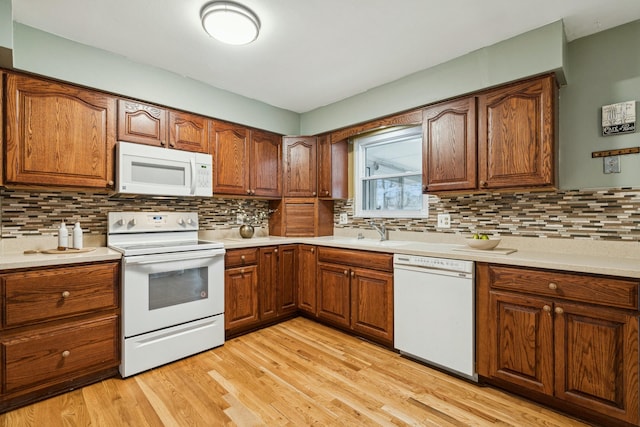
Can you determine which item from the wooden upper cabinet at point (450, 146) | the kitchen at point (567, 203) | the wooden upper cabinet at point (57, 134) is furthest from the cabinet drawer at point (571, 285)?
the wooden upper cabinet at point (57, 134)

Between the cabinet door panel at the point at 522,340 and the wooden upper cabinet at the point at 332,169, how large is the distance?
195cm

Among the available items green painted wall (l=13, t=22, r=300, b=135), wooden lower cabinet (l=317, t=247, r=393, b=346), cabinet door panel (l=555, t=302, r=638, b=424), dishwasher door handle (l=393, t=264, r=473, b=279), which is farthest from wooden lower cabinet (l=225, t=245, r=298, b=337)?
cabinet door panel (l=555, t=302, r=638, b=424)

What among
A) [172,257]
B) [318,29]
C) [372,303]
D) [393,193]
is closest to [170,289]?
[172,257]

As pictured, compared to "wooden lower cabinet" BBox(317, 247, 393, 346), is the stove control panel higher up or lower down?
higher up

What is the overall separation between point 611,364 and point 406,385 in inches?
42.7

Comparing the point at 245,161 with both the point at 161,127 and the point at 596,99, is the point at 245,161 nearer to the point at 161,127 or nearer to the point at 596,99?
the point at 161,127

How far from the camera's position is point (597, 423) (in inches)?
66.3

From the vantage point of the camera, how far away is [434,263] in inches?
88.1

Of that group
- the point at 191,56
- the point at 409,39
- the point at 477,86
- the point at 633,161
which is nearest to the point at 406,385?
the point at 633,161

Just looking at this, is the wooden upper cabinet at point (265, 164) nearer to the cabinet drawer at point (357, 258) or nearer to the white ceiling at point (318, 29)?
the white ceiling at point (318, 29)

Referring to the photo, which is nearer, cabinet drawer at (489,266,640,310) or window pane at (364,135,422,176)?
cabinet drawer at (489,266,640,310)

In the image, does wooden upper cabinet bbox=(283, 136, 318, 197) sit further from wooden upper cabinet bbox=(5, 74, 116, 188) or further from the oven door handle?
wooden upper cabinet bbox=(5, 74, 116, 188)

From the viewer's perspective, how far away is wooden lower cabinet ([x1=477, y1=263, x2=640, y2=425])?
5.15ft

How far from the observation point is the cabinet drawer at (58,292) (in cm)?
182
